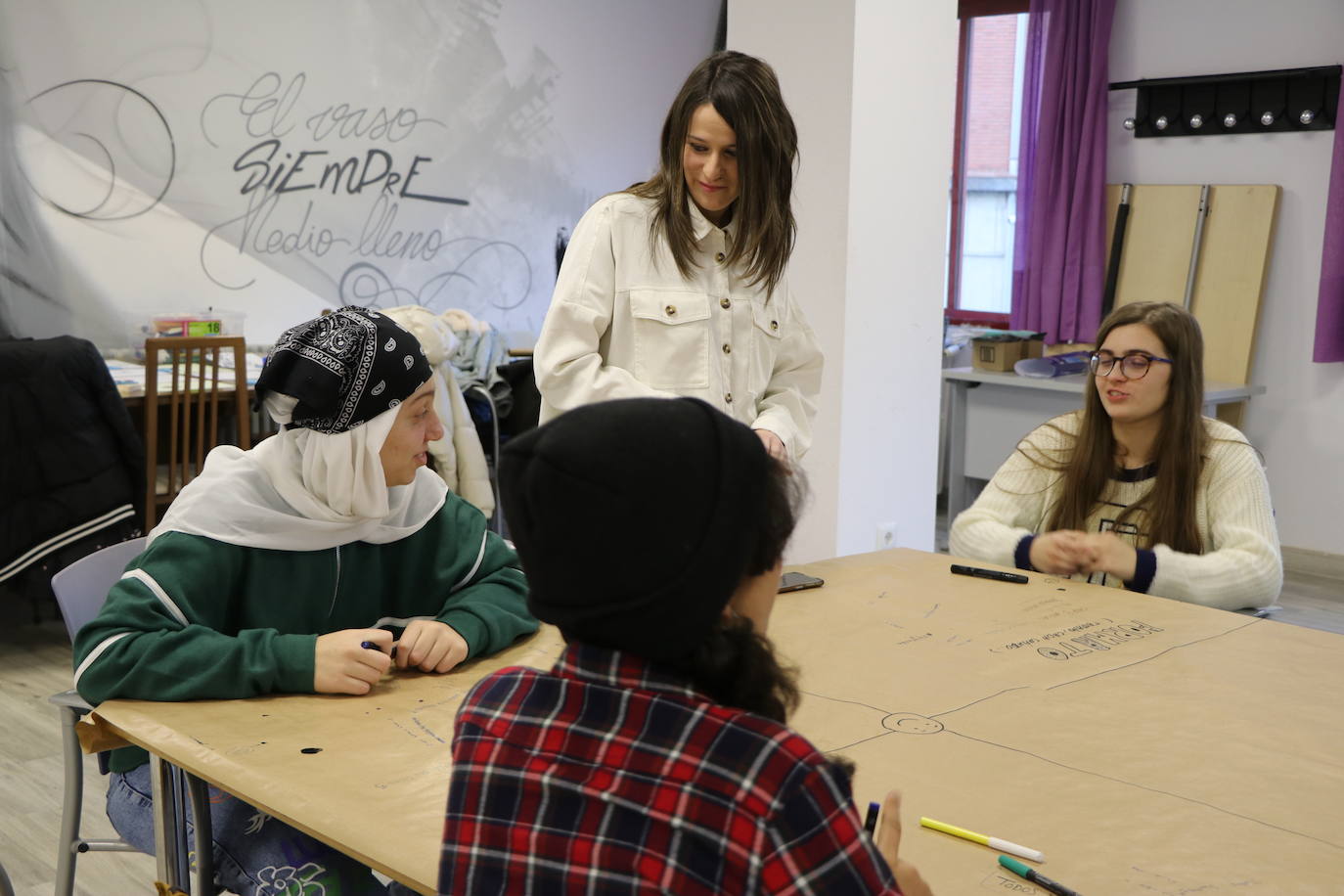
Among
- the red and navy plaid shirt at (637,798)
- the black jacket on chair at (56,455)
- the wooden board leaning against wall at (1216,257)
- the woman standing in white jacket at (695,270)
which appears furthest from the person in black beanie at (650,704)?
the wooden board leaning against wall at (1216,257)

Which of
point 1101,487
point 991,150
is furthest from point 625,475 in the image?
point 991,150

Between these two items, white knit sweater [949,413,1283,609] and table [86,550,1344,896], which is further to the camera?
white knit sweater [949,413,1283,609]

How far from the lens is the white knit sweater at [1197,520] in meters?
1.99

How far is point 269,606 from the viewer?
156cm

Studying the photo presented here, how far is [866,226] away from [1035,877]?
7.87 ft

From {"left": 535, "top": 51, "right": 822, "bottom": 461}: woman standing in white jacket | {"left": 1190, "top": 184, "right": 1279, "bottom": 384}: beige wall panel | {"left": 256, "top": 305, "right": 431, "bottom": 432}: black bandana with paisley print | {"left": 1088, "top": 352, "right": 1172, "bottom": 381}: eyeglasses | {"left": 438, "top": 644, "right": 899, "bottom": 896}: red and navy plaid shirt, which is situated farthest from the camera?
{"left": 1190, "top": 184, "right": 1279, "bottom": 384}: beige wall panel

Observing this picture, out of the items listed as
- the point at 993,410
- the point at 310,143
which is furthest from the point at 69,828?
the point at 993,410

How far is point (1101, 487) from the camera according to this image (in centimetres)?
222

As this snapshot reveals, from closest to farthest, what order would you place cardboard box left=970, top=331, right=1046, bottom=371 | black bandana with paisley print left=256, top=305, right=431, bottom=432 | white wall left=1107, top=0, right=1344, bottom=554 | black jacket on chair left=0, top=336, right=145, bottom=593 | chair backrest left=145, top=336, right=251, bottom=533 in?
black bandana with paisley print left=256, top=305, right=431, bottom=432, black jacket on chair left=0, top=336, right=145, bottom=593, chair backrest left=145, top=336, right=251, bottom=533, white wall left=1107, top=0, right=1344, bottom=554, cardboard box left=970, top=331, right=1046, bottom=371

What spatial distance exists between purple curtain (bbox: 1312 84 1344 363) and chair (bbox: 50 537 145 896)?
423cm

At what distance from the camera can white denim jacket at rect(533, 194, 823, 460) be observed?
2113 millimetres

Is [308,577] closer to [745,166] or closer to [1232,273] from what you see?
[745,166]

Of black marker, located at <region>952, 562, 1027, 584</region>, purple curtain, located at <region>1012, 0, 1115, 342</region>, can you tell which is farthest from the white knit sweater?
purple curtain, located at <region>1012, 0, 1115, 342</region>

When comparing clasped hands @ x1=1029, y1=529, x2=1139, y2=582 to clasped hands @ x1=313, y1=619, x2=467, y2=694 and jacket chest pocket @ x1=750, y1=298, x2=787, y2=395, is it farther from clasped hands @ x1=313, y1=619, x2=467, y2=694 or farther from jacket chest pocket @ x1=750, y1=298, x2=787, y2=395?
clasped hands @ x1=313, y1=619, x2=467, y2=694
